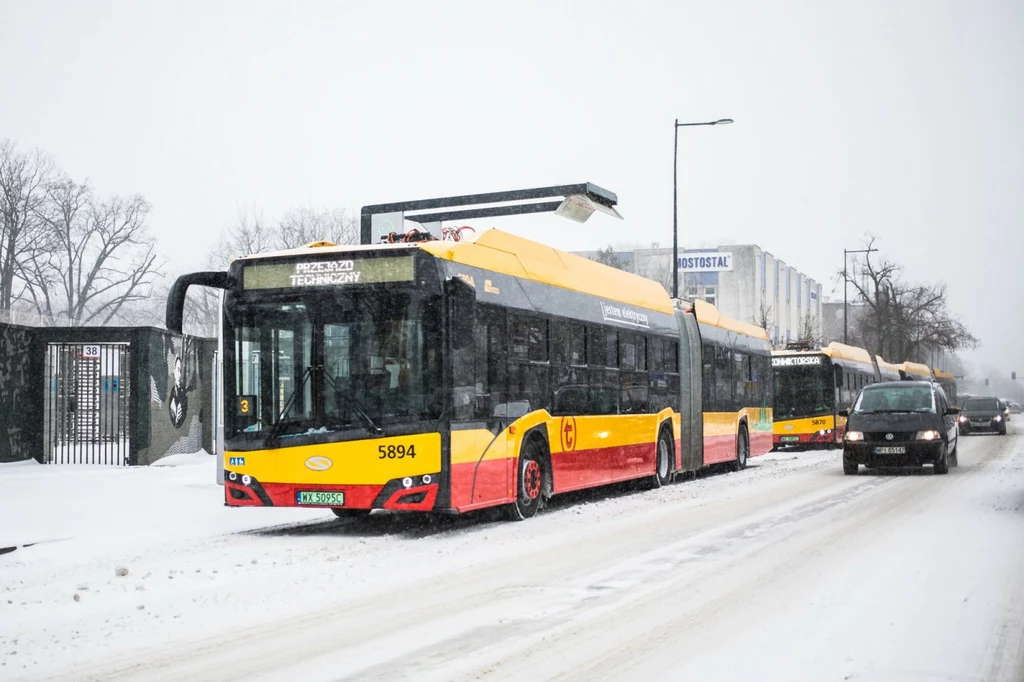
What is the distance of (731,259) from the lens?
308ft

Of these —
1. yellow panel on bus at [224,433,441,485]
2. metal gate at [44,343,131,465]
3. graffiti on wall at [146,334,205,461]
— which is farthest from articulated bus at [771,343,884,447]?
yellow panel on bus at [224,433,441,485]

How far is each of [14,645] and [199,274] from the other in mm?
6416

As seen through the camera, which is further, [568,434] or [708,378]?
[708,378]

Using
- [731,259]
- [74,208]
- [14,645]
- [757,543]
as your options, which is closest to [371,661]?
[14,645]

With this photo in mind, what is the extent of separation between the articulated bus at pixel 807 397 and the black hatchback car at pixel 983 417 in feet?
46.8

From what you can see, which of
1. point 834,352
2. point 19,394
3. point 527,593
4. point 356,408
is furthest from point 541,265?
point 834,352

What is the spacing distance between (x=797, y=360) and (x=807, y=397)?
4.13ft

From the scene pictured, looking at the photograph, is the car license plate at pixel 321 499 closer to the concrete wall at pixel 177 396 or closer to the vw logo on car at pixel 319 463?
the vw logo on car at pixel 319 463

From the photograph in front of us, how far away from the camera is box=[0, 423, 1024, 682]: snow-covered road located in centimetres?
663

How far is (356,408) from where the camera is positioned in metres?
12.7

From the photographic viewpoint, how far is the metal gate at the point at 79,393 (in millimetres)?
24391

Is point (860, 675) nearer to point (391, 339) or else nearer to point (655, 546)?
point (655, 546)

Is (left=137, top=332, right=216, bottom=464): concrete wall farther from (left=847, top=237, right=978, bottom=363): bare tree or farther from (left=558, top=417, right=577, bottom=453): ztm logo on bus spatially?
(left=847, top=237, right=978, bottom=363): bare tree

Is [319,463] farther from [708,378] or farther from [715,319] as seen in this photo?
[715,319]
